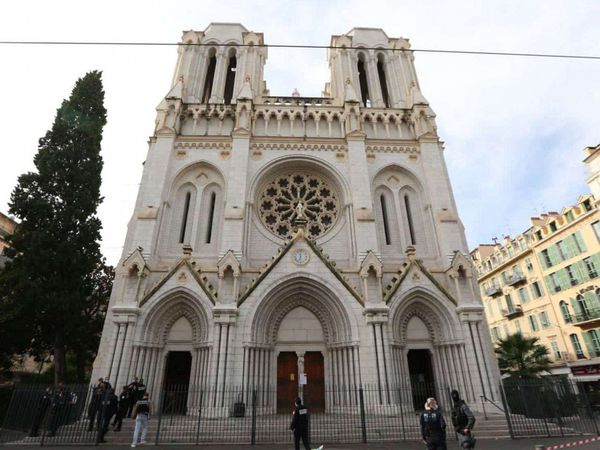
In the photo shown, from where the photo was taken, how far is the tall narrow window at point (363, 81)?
1004 inches

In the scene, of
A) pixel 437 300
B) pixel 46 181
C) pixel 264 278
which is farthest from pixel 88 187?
pixel 437 300

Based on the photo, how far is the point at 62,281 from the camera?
15.9 meters

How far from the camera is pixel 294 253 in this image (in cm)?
1622

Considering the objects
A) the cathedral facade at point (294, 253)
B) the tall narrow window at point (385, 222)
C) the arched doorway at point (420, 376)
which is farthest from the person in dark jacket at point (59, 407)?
the tall narrow window at point (385, 222)

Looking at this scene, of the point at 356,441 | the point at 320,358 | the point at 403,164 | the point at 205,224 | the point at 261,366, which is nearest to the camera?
the point at 356,441

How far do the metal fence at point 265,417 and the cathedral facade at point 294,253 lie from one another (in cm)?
71

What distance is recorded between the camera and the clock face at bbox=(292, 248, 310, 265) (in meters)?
16.0

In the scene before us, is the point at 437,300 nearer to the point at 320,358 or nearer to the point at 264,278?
the point at 320,358

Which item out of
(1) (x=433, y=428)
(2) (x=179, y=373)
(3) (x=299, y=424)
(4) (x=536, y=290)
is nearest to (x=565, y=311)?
(4) (x=536, y=290)

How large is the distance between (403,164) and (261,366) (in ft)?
44.9

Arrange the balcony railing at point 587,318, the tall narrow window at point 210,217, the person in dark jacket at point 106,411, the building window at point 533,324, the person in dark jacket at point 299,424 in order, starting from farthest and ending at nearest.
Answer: the building window at point 533,324
the balcony railing at point 587,318
the tall narrow window at point 210,217
the person in dark jacket at point 106,411
the person in dark jacket at point 299,424

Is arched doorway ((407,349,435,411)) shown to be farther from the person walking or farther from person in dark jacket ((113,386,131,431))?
person in dark jacket ((113,386,131,431))

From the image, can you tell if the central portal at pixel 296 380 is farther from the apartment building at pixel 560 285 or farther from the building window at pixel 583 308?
the building window at pixel 583 308

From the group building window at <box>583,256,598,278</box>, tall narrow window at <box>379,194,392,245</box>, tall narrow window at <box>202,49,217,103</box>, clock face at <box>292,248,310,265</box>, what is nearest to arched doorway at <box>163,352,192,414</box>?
clock face at <box>292,248,310,265</box>
